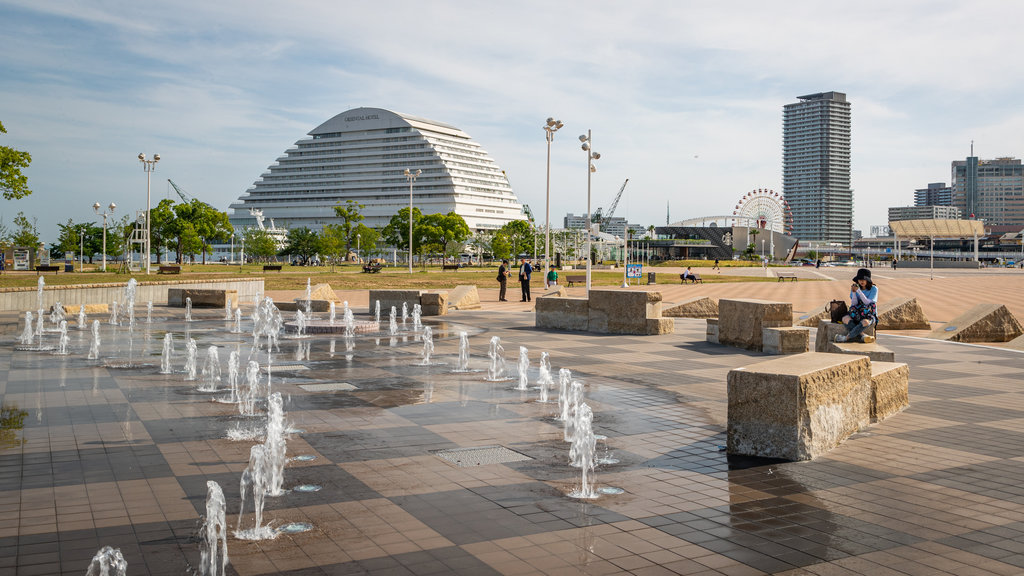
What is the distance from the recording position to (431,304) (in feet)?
74.5

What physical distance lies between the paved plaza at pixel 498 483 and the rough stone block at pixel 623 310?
6.21 meters

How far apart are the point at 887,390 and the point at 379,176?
161 meters

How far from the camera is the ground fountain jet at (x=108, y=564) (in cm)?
386

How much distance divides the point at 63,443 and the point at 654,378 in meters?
7.16

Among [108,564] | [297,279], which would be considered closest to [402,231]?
[297,279]

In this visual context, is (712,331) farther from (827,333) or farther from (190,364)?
(190,364)

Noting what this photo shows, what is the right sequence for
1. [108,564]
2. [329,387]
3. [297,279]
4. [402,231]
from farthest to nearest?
1. [402,231]
2. [297,279]
3. [329,387]
4. [108,564]

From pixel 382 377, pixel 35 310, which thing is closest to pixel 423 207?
pixel 35 310

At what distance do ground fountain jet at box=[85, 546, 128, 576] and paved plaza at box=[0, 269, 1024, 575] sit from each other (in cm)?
11

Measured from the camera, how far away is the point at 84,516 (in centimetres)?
492

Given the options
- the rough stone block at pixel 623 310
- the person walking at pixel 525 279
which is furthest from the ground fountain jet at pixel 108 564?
the person walking at pixel 525 279

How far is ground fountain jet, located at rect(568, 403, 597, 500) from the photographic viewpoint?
5.56 meters

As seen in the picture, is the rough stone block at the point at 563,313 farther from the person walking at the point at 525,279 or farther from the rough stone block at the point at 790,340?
the person walking at the point at 525,279

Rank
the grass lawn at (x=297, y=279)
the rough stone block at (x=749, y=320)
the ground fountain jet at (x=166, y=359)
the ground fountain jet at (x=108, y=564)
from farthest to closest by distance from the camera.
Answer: the grass lawn at (x=297, y=279), the rough stone block at (x=749, y=320), the ground fountain jet at (x=166, y=359), the ground fountain jet at (x=108, y=564)
